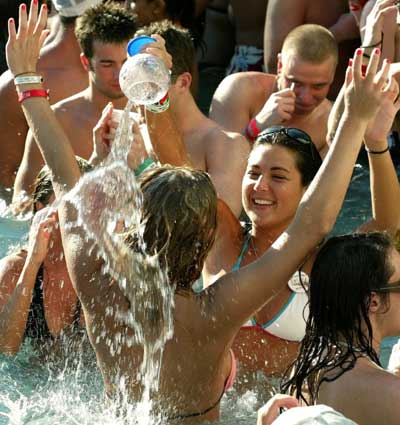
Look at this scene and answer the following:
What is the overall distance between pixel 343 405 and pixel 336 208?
2.12 ft

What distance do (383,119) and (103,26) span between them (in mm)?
2995

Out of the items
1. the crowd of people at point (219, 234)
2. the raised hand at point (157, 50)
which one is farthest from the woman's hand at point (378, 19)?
the raised hand at point (157, 50)

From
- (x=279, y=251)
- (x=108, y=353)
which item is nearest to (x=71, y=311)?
(x=108, y=353)

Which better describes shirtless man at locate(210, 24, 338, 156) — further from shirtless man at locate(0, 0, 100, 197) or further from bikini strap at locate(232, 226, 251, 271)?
bikini strap at locate(232, 226, 251, 271)

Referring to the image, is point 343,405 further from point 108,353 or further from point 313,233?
point 108,353

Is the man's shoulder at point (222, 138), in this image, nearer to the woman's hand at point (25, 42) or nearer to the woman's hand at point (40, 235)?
the woman's hand at point (40, 235)

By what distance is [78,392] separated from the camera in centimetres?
470

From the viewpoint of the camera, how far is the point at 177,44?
5910 mm

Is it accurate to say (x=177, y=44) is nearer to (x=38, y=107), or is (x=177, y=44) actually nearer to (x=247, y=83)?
(x=247, y=83)

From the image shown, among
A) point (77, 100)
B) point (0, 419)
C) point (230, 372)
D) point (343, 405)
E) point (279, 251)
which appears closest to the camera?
point (343, 405)

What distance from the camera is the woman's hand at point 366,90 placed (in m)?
3.49

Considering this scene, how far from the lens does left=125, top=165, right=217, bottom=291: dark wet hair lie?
11.2 ft

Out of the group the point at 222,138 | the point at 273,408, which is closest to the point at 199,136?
the point at 222,138

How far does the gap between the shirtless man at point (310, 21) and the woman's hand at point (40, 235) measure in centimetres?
348
